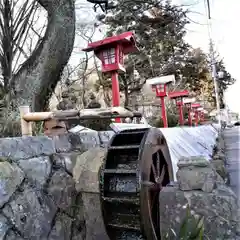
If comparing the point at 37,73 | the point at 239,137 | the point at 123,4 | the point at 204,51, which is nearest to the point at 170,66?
the point at 204,51

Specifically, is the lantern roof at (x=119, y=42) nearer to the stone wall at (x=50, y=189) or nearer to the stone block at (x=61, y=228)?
the stone wall at (x=50, y=189)

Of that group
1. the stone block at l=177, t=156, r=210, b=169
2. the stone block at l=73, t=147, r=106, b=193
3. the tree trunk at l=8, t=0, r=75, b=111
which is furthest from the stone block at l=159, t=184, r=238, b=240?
the tree trunk at l=8, t=0, r=75, b=111

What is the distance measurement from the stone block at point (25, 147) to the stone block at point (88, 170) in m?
0.33

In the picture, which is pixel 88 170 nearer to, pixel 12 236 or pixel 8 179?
pixel 8 179

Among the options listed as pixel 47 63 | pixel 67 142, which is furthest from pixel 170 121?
pixel 67 142

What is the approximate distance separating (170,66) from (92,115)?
14466 millimetres

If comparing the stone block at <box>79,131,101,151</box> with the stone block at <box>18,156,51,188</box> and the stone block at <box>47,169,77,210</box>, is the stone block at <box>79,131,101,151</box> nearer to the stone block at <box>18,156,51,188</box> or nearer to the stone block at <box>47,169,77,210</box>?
the stone block at <box>47,169,77,210</box>

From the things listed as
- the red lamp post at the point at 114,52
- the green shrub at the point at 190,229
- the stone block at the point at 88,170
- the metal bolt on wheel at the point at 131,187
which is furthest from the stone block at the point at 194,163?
the red lamp post at the point at 114,52

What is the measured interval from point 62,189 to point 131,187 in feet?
2.78

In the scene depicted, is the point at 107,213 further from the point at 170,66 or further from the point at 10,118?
the point at 170,66

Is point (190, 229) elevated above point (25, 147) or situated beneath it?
situated beneath

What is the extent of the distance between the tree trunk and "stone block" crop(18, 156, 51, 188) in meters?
Answer: 2.06

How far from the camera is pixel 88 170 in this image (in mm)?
3186

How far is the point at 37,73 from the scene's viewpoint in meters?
5.09
